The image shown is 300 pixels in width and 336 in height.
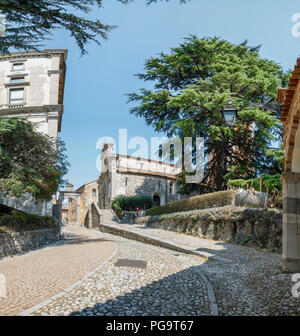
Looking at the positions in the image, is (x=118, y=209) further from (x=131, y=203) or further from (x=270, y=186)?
(x=270, y=186)

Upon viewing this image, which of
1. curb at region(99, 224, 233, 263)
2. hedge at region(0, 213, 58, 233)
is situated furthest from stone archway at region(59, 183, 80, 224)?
hedge at region(0, 213, 58, 233)

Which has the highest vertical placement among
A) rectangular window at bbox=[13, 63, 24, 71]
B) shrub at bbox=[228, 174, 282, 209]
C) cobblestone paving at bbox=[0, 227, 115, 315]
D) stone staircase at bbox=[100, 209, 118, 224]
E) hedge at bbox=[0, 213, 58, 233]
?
rectangular window at bbox=[13, 63, 24, 71]

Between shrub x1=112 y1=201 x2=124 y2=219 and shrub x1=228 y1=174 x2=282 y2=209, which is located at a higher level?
shrub x1=228 y1=174 x2=282 y2=209

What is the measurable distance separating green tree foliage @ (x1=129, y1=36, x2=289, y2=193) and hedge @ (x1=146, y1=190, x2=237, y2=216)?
193 cm

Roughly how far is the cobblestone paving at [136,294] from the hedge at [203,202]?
299 inches

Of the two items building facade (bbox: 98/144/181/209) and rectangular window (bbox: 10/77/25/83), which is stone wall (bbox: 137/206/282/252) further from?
rectangular window (bbox: 10/77/25/83)

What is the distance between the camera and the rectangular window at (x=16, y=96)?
24281 mm

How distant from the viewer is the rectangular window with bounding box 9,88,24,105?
24.3 meters

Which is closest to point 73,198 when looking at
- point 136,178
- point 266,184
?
point 136,178

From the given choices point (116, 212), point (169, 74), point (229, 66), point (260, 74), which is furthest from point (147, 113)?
point (116, 212)

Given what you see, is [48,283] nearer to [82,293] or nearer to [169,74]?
[82,293]

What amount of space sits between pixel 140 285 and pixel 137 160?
29.8 metres

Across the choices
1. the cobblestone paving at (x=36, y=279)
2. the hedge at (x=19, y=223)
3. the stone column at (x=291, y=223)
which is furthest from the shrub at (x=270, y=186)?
the hedge at (x=19, y=223)
